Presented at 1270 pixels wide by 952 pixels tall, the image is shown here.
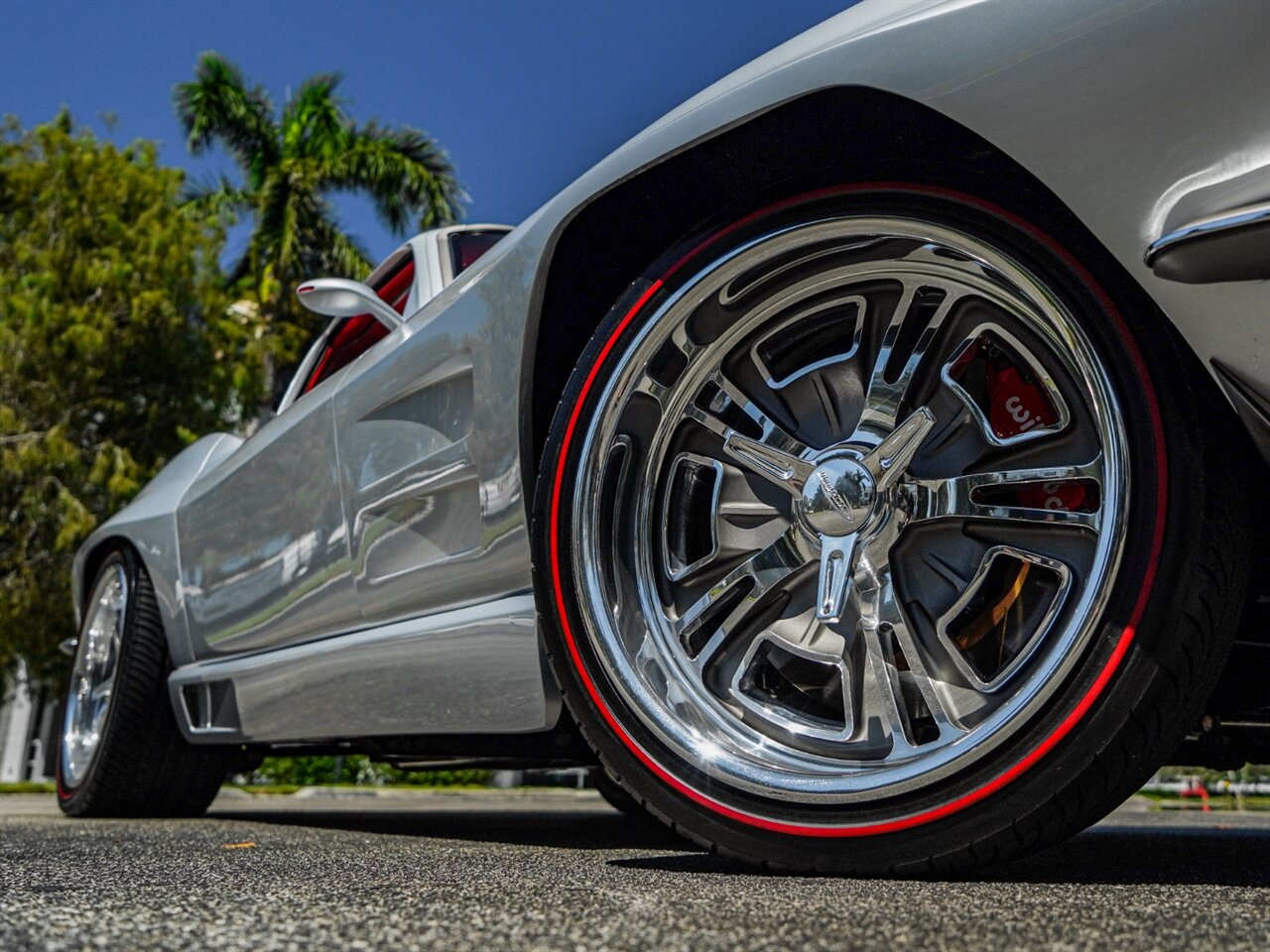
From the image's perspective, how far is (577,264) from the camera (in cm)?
214

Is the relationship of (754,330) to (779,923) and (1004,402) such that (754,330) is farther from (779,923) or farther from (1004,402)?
(779,923)

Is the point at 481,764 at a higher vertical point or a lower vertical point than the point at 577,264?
lower

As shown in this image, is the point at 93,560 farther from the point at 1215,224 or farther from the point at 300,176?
the point at 300,176

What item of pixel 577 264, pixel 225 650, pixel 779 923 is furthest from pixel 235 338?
pixel 779 923

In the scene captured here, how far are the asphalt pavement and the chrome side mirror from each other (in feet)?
3.85

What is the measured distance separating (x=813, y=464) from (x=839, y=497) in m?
0.08

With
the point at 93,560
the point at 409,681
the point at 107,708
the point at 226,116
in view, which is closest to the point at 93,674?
the point at 107,708

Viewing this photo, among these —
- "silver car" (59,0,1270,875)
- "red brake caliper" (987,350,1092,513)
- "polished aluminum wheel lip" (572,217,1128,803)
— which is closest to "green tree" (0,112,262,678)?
"silver car" (59,0,1270,875)

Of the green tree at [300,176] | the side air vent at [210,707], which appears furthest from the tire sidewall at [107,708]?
the green tree at [300,176]

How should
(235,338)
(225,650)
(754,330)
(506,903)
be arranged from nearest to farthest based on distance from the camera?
(506,903), (754,330), (225,650), (235,338)

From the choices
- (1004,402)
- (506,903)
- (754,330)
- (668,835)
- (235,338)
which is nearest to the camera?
(506,903)

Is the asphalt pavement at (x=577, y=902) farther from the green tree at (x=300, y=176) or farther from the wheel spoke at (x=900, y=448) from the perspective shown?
the green tree at (x=300, y=176)

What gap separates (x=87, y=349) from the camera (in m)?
15.7

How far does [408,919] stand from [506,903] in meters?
0.14
